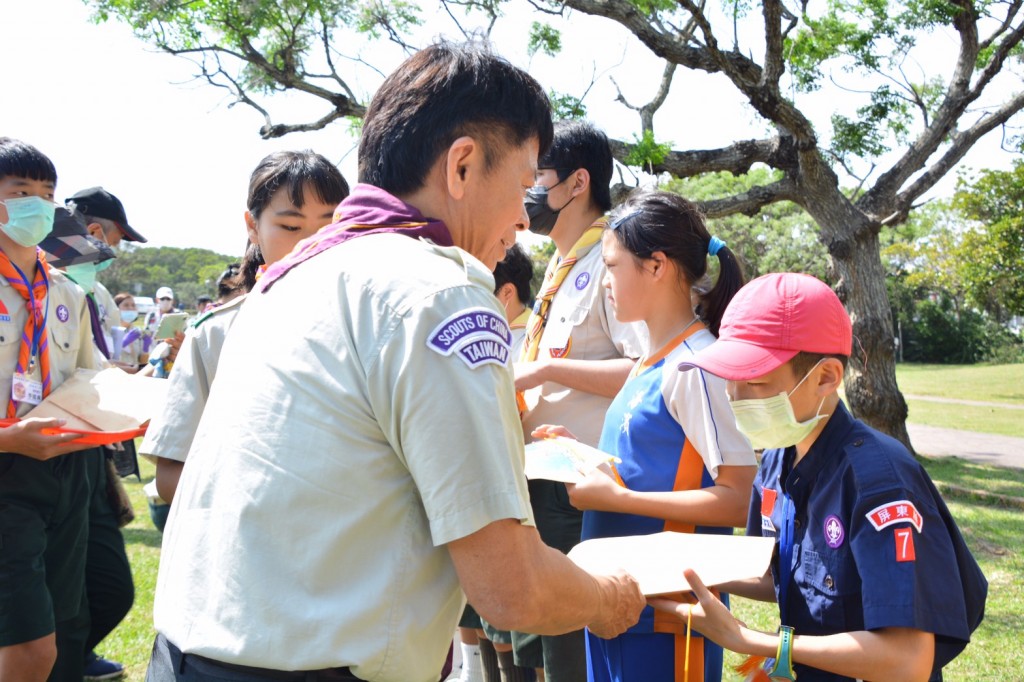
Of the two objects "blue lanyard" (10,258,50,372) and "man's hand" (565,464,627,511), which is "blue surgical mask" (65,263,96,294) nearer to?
"blue lanyard" (10,258,50,372)

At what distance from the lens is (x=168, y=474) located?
234cm

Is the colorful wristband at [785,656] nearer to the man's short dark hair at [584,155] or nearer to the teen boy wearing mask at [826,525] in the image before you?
the teen boy wearing mask at [826,525]

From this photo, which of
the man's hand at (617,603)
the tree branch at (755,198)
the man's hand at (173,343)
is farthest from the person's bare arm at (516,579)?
the tree branch at (755,198)

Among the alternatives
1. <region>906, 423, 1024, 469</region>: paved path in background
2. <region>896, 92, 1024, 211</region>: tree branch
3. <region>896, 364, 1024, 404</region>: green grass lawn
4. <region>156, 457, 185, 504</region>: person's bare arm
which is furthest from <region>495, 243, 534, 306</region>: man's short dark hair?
<region>896, 364, 1024, 404</region>: green grass lawn

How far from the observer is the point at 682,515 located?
2.24 metres

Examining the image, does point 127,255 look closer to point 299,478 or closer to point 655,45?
point 655,45

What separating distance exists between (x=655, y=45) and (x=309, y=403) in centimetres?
896

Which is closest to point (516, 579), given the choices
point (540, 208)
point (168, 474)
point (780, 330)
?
point (780, 330)

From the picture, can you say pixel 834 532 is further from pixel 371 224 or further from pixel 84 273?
pixel 84 273

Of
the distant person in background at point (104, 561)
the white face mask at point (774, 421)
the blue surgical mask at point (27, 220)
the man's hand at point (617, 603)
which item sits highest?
the blue surgical mask at point (27, 220)

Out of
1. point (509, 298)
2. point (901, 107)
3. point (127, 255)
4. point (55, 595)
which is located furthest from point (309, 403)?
point (127, 255)

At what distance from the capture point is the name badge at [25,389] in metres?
3.09

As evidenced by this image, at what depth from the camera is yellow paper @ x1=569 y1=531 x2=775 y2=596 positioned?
1736 millimetres

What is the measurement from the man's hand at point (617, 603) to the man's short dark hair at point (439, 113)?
2.58 feet
